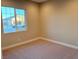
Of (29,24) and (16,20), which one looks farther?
(29,24)

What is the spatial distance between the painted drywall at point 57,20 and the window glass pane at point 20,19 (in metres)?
0.47

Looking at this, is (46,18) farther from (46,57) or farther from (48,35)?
(46,57)

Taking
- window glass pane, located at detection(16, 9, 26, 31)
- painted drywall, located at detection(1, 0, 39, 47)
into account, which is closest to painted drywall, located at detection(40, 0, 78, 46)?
painted drywall, located at detection(1, 0, 39, 47)

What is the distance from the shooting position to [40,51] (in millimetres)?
2115

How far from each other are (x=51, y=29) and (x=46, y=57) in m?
0.71

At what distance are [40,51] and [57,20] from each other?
90cm

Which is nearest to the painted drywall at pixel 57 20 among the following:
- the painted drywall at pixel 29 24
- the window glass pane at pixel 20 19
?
the painted drywall at pixel 29 24

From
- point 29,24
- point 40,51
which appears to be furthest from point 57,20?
point 40,51

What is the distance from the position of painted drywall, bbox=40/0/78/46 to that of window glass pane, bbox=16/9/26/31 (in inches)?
18.4

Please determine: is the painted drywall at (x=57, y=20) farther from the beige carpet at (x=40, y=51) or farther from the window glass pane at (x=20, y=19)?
the window glass pane at (x=20, y=19)

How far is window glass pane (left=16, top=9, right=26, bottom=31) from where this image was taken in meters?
2.06

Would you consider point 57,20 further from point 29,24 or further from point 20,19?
point 20,19

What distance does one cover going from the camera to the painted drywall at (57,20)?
6.45 ft

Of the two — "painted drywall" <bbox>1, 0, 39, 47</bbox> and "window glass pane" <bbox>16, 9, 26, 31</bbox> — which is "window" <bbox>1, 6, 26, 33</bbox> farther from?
"painted drywall" <bbox>1, 0, 39, 47</bbox>
